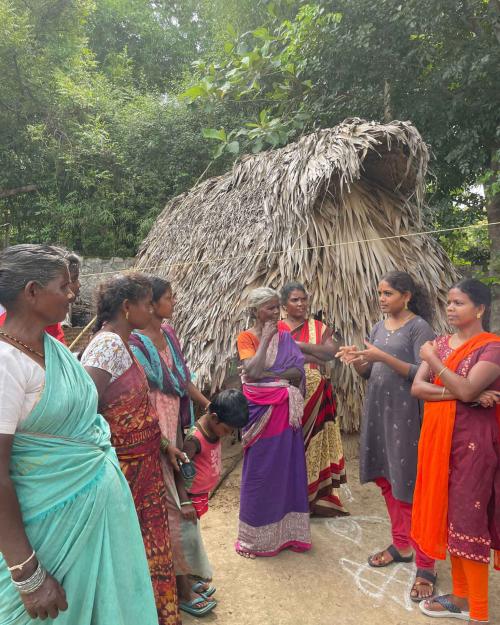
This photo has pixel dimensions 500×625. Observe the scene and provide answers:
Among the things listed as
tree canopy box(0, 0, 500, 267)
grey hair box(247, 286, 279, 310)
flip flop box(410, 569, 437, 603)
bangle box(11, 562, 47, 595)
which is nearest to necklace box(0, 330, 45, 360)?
bangle box(11, 562, 47, 595)

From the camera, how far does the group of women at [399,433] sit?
2.54m

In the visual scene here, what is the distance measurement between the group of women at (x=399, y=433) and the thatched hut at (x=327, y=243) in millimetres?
619

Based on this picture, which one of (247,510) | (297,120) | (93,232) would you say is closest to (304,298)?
(247,510)

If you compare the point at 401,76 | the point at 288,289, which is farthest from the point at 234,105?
the point at 288,289

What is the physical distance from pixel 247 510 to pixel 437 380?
1638mm

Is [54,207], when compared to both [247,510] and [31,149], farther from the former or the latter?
[247,510]

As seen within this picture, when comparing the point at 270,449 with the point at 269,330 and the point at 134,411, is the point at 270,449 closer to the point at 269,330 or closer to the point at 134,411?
the point at 269,330

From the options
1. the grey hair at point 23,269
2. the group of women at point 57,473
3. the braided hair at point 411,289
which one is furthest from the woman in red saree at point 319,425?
the grey hair at point 23,269

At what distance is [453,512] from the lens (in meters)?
2.58

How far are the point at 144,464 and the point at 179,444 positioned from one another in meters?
0.60

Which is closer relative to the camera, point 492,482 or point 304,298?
point 492,482

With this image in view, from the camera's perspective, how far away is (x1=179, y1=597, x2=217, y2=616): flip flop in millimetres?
2799

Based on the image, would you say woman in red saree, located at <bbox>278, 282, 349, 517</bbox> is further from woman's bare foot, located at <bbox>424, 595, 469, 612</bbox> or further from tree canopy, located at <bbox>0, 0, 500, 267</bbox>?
tree canopy, located at <bbox>0, 0, 500, 267</bbox>

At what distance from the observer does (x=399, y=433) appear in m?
3.15
